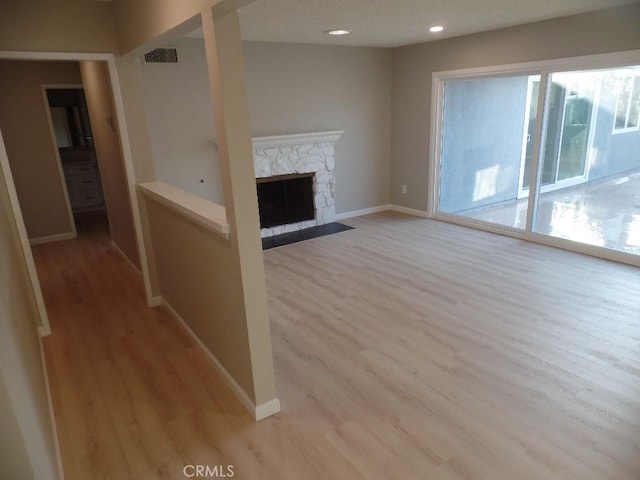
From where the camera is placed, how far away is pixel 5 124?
205 inches

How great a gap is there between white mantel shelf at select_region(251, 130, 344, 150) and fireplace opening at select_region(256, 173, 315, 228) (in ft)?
1.46

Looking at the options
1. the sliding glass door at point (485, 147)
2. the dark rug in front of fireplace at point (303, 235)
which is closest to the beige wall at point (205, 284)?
the dark rug in front of fireplace at point (303, 235)

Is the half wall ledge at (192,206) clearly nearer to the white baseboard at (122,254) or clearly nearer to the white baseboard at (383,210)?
the white baseboard at (122,254)

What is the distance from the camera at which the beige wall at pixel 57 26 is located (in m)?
2.87

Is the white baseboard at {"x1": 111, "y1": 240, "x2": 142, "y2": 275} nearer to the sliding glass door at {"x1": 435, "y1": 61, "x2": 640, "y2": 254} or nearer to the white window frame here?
the sliding glass door at {"x1": 435, "y1": 61, "x2": 640, "y2": 254}

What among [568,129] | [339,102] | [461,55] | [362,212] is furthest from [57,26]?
[568,129]

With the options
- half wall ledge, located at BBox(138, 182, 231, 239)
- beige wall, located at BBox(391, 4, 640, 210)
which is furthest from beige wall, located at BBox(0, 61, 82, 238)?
beige wall, located at BBox(391, 4, 640, 210)

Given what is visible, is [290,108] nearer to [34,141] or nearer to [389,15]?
[389,15]

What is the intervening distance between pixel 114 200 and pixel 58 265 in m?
0.99

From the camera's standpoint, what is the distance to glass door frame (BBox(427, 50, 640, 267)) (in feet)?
13.2

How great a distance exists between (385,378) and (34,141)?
17.7 ft

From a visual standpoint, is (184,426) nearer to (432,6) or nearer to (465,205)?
(432,6)

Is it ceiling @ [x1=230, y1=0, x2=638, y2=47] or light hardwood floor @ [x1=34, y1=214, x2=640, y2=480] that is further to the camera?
ceiling @ [x1=230, y1=0, x2=638, y2=47]

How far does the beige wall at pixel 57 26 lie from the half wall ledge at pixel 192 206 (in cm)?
110
